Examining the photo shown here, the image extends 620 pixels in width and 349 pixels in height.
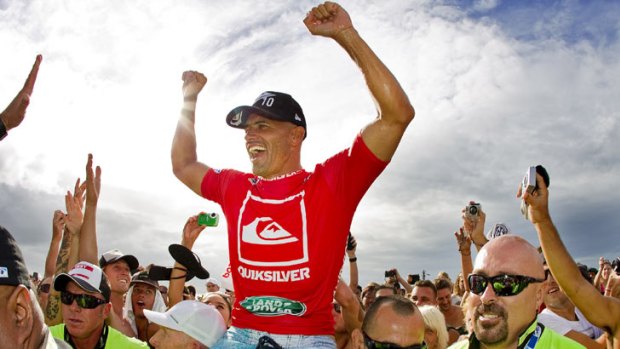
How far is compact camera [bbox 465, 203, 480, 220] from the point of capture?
6.98m

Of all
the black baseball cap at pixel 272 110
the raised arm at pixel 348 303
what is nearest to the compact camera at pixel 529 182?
the black baseball cap at pixel 272 110

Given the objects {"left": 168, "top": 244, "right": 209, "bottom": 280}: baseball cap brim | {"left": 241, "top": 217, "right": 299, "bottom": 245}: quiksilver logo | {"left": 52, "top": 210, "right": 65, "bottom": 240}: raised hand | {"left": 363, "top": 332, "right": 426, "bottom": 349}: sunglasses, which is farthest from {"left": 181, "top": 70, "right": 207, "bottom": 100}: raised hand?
{"left": 52, "top": 210, "right": 65, "bottom": 240}: raised hand

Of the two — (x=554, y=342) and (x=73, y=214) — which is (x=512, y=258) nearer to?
(x=554, y=342)

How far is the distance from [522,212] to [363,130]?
5.74 feet

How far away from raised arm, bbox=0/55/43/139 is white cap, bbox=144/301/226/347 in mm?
2105

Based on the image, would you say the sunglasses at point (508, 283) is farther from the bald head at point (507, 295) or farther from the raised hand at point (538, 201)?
the raised hand at point (538, 201)

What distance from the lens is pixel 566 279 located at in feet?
14.0

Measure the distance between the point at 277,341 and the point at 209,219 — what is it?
8.63 ft

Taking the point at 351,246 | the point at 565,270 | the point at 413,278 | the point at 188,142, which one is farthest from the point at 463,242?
the point at 413,278

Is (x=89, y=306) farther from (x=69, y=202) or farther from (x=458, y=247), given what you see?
(x=458, y=247)

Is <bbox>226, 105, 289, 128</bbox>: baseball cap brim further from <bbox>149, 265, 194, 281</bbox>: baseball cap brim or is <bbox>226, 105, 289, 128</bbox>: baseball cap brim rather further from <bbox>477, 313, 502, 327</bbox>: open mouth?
<bbox>149, 265, 194, 281</bbox>: baseball cap brim

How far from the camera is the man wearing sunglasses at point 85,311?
545cm

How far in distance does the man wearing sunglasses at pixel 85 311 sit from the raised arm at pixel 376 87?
3.67m

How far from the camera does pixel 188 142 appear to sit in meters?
4.34
